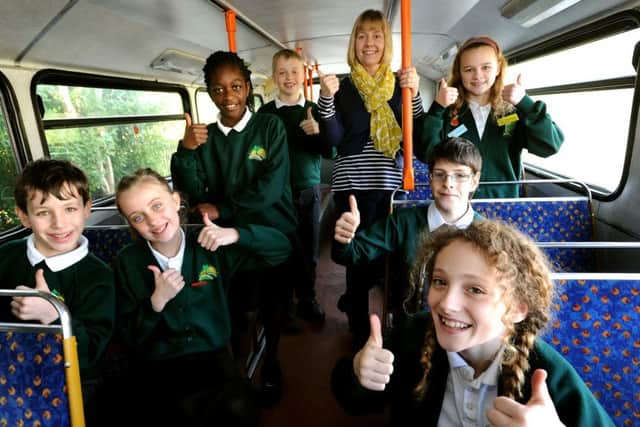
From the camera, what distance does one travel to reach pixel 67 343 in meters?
1.17

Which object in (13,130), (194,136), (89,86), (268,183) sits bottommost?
(268,183)

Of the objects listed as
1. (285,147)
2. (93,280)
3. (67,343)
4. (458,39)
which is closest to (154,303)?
(93,280)

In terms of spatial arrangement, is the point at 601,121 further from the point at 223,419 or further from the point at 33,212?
the point at 33,212

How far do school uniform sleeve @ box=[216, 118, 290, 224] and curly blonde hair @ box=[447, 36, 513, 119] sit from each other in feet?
3.50

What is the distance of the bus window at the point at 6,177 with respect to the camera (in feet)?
8.48

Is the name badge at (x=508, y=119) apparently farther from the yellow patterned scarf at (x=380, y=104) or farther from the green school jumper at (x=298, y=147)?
the green school jumper at (x=298, y=147)

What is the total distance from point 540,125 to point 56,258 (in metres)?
2.35

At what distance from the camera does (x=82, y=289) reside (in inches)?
62.9

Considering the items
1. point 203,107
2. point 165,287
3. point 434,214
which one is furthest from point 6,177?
point 203,107

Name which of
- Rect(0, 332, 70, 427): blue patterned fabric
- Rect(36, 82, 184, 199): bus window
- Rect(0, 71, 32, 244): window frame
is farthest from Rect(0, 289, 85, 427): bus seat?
Rect(36, 82, 184, 199): bus window

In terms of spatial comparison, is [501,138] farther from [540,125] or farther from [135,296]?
[135,296]

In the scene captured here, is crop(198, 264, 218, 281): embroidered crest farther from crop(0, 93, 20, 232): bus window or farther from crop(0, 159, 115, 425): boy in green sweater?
crop(0, 93, 20, 232): bus window

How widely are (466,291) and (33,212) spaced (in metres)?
1.56

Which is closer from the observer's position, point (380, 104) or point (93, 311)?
point (93, 311)
